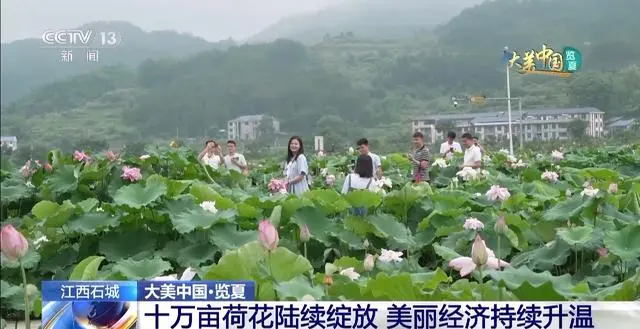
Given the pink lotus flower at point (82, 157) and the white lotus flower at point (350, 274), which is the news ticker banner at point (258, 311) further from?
the pink lotus flower at point (82, 157)

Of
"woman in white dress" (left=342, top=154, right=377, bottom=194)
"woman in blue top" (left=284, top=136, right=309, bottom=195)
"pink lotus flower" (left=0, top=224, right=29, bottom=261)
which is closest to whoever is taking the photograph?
"pink lotus flower" (left=0, top=224, right=29, bottom=261)

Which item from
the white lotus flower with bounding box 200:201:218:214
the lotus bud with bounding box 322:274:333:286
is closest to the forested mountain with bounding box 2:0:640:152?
the white lotus flower with bounding box 200:201:218:214

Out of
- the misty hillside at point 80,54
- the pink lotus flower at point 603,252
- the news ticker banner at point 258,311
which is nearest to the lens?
the news ticker banner at point 258,311

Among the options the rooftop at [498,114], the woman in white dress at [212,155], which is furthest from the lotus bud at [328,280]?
the woman in white dress at [212,155]

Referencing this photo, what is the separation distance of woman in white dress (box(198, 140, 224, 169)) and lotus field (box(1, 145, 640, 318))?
101cm

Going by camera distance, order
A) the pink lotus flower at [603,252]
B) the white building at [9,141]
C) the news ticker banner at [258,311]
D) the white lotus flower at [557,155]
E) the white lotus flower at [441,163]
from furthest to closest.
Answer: the white lotus flower at [557,155], the white building at [9,141], the white lotus flower at [441,163], the pink lotus flower at [603,252], the news ticker banner at [258,311]

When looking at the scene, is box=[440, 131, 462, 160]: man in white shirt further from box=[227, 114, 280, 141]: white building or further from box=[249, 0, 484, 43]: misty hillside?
box=[227, 114, 280, 141]: white building

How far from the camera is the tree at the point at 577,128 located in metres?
4.89

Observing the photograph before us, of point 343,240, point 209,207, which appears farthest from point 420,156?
point 209,207

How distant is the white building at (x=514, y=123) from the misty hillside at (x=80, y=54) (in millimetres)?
1599

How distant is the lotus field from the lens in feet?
5.32

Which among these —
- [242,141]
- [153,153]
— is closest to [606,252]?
[153,153]

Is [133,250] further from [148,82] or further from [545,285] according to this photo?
[148,82]

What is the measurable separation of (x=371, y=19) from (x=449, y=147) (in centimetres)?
119
